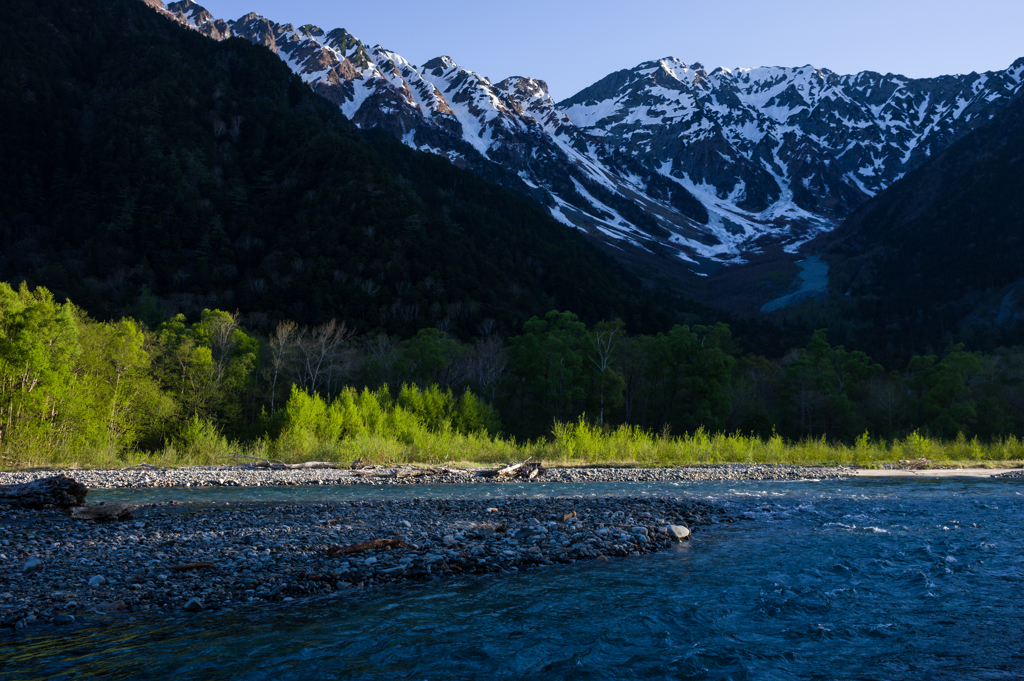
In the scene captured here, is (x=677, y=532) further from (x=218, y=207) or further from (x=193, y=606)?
(x=218, y=207)

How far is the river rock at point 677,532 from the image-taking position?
1271 centimetres

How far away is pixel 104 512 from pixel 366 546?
6.83 meters

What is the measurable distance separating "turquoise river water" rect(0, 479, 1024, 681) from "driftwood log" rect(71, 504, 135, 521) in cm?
729

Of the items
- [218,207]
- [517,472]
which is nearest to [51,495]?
[517,472]

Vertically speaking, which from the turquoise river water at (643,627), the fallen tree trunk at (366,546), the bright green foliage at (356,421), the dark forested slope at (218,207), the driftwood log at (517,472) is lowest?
the driftwood log at (517,472)

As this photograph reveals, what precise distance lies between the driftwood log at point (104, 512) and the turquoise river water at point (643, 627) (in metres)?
7.29

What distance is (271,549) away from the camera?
10.8 metres

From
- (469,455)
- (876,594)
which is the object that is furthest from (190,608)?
(469,455)

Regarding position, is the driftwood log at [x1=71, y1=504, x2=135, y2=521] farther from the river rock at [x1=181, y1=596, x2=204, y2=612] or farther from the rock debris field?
the river rock at [x1=181, y1=596, x2=204, y2=612]

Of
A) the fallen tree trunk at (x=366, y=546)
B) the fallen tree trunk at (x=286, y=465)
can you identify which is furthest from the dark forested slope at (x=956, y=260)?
the fallen tree trunk at (x=366, y=546)

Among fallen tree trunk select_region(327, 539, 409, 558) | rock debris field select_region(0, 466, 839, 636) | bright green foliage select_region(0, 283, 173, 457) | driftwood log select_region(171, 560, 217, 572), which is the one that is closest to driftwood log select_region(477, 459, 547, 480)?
rock debris field select_region(0, 466, 839, 636)

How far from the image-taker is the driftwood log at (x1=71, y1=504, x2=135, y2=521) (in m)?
13.5

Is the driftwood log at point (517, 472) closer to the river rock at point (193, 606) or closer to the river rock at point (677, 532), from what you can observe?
the river rock at point (677, 532)

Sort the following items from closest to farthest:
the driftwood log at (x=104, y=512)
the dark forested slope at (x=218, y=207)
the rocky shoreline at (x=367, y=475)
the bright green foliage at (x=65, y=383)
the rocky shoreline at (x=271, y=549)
Result: the rocky shoreline at (x=271, y=549), the driftwood log at (x=104, y=512), the rocky shoreline at (x=367, y=475), the bright green foliage at (x=65, y=383), the dark forested slope at (x=218, y=207)
